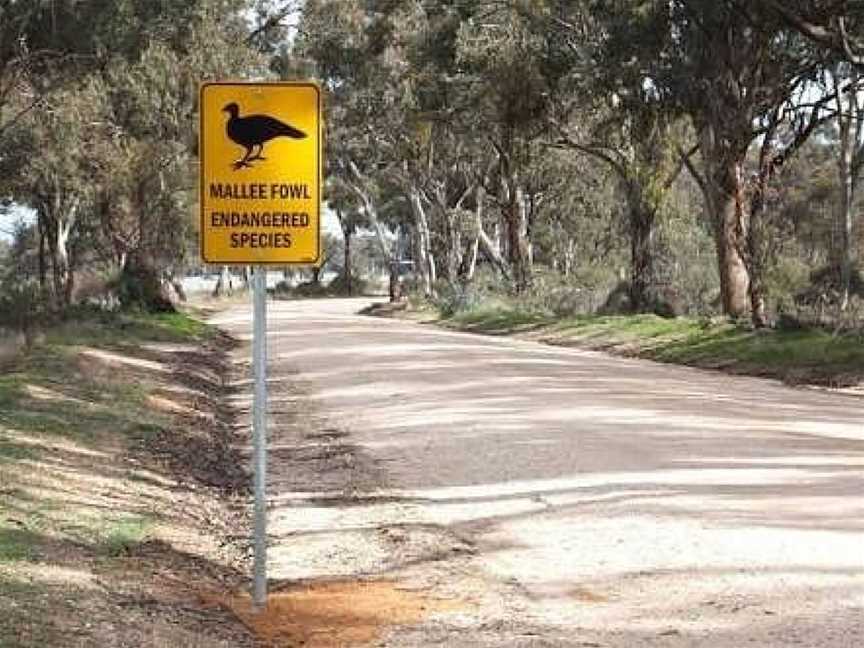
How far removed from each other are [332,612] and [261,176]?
2.51 metres

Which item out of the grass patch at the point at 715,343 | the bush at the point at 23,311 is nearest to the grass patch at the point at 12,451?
the bush at the point at 23,311

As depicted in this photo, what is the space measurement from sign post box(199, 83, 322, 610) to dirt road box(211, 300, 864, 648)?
2170 millimetres

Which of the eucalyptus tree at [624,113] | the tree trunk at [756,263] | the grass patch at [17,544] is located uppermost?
the eucalyptus tree at [624,113]

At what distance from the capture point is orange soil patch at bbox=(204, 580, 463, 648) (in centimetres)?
656

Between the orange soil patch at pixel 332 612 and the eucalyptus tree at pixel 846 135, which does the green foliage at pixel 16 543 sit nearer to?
the orange soil patch at pixel 332 612

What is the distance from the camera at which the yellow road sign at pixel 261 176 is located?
21.6ft

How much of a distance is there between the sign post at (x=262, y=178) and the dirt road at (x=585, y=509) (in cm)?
217

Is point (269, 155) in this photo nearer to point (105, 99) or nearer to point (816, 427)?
point (816, 427)

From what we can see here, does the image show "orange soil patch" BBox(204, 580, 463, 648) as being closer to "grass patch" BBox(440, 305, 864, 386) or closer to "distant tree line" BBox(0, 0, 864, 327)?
"grass patch" BBox(440, 305, 864, 386)

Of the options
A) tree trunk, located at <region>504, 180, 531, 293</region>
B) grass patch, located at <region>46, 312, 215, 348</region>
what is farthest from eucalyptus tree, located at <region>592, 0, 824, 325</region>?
tree trunk, located at <region>504, 180, 531, 293</region>

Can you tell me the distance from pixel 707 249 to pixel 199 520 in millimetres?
50647

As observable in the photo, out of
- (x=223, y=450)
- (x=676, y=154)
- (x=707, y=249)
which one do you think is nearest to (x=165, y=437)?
(x=223, y=450)

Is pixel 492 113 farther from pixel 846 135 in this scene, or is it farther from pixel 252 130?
pixel 252 130

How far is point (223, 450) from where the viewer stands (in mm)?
13891
